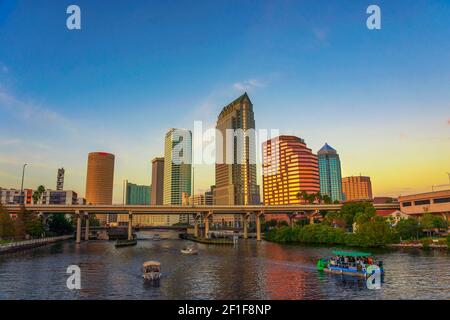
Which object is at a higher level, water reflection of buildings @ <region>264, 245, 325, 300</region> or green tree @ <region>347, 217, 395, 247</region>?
green tree @ <region>347, 217, 395, 247</region>

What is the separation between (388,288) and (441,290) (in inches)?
249

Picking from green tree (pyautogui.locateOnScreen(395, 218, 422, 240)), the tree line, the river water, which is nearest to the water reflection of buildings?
the river water

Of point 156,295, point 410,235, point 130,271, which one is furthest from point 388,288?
point 410,235

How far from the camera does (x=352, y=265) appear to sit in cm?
6019

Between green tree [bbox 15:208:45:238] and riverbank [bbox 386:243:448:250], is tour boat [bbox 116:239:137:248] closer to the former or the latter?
green tree [bbox 15:208:45:238]

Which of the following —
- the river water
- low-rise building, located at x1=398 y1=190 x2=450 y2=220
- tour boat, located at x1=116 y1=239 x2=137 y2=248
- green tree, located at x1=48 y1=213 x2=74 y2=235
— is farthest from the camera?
green tree, located at x1=48 y1=213 x2=74 y2=235

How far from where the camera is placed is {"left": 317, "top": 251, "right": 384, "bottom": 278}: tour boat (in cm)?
5598

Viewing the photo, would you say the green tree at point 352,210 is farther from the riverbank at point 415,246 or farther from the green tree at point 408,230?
the riverbank at point 415,246

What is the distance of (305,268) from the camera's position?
68188mm

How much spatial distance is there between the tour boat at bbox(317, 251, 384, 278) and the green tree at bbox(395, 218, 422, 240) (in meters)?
63.7

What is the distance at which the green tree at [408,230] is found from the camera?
120 metres

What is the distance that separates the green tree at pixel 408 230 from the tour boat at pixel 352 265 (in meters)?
63.7
